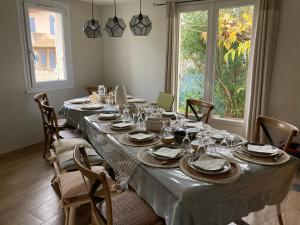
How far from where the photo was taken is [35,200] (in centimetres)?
244

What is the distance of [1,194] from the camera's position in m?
2.54

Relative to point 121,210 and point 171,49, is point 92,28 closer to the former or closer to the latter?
point 171,49

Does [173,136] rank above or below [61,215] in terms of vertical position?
above

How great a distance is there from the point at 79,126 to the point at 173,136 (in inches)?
59.8

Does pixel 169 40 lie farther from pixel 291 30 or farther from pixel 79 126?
pixel 79 126

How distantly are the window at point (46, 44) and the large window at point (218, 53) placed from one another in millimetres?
1937

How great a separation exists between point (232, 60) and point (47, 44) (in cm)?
290

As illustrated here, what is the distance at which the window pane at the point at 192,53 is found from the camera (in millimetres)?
3699

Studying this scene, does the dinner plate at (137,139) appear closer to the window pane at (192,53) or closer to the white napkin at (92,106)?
the white napkin at (92,106)

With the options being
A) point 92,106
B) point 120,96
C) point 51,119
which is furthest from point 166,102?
point 51,119

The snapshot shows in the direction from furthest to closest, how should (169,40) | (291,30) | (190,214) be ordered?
1. (169,40)
2. (291,30)
3. (190,214)

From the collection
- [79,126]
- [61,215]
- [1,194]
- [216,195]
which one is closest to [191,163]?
[216,195]

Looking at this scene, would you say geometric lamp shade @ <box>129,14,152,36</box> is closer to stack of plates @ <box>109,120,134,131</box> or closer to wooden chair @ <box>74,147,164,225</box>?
stack of plates @ <box>109,120,134,131</box>

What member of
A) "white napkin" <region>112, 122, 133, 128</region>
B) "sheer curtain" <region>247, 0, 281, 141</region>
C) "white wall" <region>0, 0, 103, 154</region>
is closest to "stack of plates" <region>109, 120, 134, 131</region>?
"white napkin" <region>112, 122, 133, 128</region>
